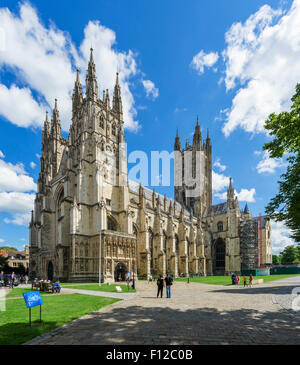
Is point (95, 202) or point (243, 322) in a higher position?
point (95, 202)

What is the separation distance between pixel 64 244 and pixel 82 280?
20.7 ft

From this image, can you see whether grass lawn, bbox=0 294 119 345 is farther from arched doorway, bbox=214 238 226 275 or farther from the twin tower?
the twin tower

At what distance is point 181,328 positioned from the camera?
7.77 meters

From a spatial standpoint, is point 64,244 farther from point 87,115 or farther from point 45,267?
point 87,115

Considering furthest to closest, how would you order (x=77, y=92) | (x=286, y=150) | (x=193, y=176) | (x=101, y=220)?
(x=193, y=176) < (x=77, y=92) < (x=101, y=220) < (x=286, y=150)

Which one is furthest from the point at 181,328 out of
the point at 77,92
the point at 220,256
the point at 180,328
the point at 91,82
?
the point at 220,256

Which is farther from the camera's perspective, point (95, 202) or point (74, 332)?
point (95, 202)

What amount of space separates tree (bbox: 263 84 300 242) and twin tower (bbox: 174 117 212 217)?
5785 centimetres

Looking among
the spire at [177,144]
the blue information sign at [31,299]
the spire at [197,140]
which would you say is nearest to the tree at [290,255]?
the spire at [197,140]

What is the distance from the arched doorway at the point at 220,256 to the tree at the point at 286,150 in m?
53.1

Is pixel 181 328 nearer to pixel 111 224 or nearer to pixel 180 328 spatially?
pixel 180 328

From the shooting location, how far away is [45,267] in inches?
1459

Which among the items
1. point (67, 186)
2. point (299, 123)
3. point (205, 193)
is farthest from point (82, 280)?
point (205, 193)

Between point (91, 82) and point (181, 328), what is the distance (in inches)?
1677
